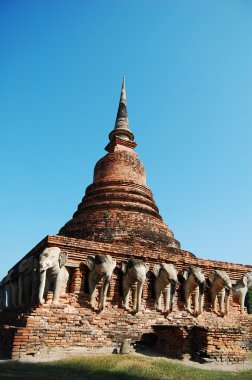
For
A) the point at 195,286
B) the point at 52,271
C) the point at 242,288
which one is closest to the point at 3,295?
the point at 52,271

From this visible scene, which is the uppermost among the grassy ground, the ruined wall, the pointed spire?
the pointed spire

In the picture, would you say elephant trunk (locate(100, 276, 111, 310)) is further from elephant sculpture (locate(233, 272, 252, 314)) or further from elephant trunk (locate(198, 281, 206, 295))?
elephant sculpture (locate(233, 272, 252, 314))

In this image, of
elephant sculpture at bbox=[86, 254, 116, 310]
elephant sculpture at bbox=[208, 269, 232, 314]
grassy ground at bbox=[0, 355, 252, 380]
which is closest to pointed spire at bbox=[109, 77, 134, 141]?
elephant sculpture at bbox=[208, 269, 232, 314]

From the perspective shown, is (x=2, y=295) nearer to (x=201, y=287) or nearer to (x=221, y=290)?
(x=201, y=287)

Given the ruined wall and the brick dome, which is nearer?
the ruined wall

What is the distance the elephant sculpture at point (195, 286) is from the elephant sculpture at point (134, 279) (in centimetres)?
174

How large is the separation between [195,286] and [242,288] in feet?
7.05

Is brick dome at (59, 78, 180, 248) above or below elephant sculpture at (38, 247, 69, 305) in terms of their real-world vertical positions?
above

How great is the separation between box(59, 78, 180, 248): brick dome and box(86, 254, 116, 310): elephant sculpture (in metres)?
2.30

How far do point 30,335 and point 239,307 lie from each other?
7660 mm

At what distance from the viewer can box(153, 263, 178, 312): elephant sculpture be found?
11.0 metres

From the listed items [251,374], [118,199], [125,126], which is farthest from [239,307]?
[125,126]

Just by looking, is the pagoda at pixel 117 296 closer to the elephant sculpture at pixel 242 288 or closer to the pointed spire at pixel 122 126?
the elephant sculpture at pixel 242 288

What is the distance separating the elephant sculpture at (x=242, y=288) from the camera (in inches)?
495
